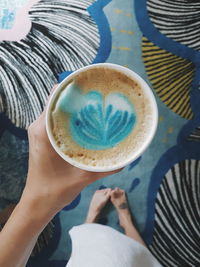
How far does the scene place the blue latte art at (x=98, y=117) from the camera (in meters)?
0.62

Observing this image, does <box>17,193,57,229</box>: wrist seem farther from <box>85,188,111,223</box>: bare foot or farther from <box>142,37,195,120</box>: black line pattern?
<box>142,37,195,120</box>: black line pattern

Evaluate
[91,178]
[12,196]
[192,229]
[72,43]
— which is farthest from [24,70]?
[192,229]

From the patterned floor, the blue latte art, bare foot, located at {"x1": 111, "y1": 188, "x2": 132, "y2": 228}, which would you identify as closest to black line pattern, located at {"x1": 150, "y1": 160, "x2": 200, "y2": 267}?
the patterned floor

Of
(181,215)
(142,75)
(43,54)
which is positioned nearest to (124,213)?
(181,215)

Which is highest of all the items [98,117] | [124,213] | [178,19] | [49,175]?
[178,19]

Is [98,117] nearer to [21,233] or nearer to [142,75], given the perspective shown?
[21,233]

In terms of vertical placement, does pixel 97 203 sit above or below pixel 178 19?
below

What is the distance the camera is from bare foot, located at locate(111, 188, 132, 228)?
1202mm

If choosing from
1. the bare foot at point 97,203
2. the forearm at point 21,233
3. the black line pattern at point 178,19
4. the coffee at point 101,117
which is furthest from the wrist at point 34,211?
the black line pattern at point 178,19

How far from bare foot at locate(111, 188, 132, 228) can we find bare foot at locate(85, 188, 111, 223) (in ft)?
0.07

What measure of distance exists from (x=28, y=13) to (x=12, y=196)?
64cm

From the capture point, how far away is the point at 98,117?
618 mm

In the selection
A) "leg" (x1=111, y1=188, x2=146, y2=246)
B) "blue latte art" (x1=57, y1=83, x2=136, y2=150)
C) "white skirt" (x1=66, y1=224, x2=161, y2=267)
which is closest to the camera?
"blue latte art" (x1=57, y1=83, x2=136, y2=150)

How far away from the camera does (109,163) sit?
625 mm
